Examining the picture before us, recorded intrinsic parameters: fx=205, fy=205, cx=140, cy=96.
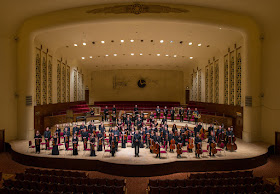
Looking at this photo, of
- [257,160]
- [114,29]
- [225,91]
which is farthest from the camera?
[225,91]

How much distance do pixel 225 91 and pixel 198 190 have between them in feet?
36.4

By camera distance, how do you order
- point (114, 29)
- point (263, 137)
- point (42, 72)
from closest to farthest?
point (263, 137) < point (114, 29) < point (42, 72)

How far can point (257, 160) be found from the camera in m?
9.48

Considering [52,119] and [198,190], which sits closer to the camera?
[198,190]

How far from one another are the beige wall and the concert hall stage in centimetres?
1511

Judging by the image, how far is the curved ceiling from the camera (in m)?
12.3

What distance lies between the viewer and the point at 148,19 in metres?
10.7

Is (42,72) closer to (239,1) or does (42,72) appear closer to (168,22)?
(168,22)

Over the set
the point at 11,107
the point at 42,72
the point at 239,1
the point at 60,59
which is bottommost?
the point at 11,107

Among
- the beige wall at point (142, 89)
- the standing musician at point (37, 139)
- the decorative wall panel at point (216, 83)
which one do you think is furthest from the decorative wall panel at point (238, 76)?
the standing musician at point (37, 139)

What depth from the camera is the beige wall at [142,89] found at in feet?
81.3

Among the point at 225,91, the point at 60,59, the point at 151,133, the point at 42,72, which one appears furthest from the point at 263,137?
the point at 60,59

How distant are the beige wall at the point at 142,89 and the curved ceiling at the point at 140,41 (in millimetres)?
3988

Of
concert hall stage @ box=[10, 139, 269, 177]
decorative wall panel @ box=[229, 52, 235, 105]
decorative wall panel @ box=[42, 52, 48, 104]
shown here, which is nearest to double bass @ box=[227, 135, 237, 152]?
concert hall stage @ box=[10, 139, 269, 177]
